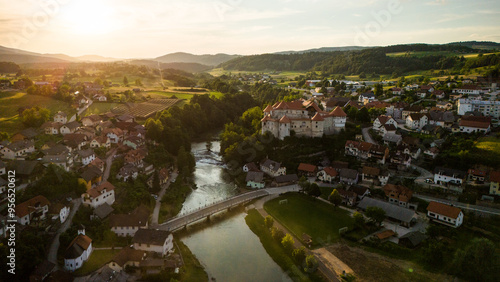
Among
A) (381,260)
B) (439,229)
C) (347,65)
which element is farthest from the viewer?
(347,65)

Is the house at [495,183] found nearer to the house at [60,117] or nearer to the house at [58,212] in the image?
the house at [58,212]

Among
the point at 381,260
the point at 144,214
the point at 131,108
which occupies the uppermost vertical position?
the point at 131,108

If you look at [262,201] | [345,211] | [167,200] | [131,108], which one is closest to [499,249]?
[345,211]

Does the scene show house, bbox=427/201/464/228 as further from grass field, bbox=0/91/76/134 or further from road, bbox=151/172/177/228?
grass field, bbox=0/91/76/134

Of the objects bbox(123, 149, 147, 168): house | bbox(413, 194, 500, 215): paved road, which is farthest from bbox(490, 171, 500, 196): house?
bbox(123, 149, 147, 168): house

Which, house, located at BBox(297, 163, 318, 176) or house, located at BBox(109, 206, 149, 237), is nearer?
house, located at BBox(109, 206, 149, 237)

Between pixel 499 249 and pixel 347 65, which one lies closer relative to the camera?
pixel 499 249

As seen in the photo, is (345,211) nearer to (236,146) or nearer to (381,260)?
(381,260)

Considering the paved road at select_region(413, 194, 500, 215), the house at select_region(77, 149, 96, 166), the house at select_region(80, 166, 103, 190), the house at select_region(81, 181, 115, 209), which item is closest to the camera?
the house at select_region(81, 181, 115, 209)
